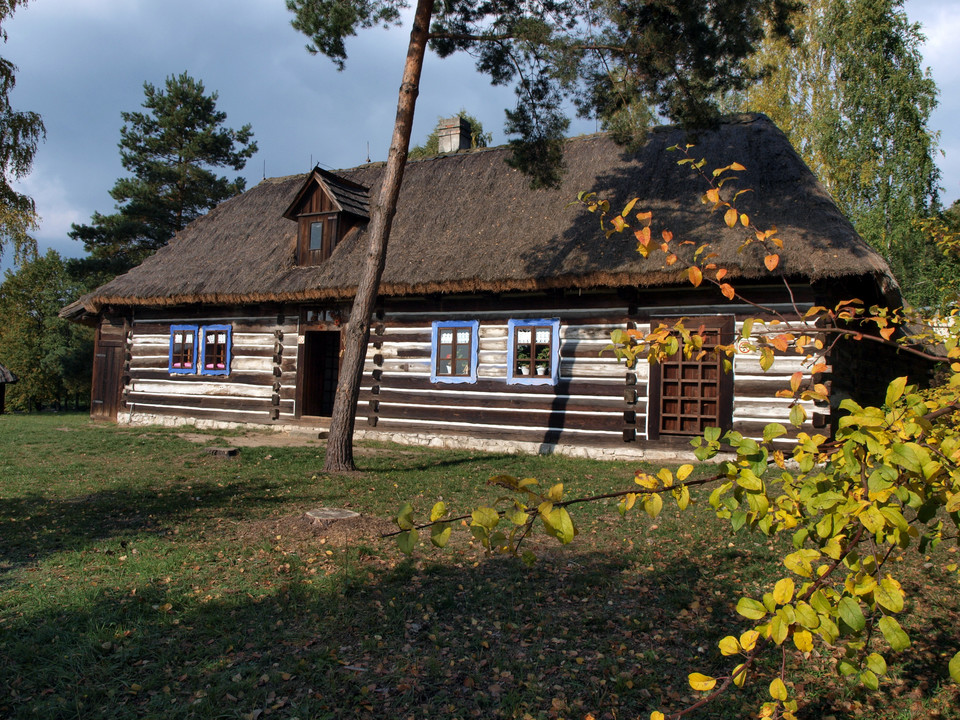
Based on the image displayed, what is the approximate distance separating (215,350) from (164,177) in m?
16.0

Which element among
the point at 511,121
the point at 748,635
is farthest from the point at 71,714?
the point at 511,121

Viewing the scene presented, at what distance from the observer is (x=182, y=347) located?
51.0ft

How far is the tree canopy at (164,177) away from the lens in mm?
26891

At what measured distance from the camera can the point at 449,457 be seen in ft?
35.6

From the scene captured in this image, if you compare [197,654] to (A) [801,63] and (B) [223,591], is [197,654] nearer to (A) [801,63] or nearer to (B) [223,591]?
(B) [223,591]

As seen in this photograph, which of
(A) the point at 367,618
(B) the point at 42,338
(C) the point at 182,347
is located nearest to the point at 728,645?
(A) the point at 367,618

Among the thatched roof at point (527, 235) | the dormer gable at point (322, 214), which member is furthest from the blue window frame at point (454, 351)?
the dormer gable at point (322, 214)

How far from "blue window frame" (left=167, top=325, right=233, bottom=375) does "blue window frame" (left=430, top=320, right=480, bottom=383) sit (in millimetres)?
5272

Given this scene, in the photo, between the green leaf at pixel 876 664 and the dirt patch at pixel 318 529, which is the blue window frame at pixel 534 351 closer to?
the dirt patch at pixel 318 529

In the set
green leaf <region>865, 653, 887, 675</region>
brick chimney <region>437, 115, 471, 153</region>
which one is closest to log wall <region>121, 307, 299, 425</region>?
brick chimney <region>437, 115, 471, 153</region>

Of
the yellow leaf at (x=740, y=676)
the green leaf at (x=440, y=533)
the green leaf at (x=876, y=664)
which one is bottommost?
the yellow leaf at (x=740, y=676)

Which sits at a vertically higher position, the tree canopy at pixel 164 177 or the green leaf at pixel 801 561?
the tree canopy at pixel 164 177

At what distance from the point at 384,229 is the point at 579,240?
3.80 m

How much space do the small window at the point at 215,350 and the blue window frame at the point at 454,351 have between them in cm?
533
